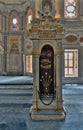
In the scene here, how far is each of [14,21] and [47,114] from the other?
20.2 meters

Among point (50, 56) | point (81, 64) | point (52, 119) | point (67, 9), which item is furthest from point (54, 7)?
point (52, 119)

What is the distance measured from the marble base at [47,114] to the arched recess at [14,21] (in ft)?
63.9

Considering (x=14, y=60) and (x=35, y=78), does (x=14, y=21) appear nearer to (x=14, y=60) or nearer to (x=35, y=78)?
(x=14, y=60)

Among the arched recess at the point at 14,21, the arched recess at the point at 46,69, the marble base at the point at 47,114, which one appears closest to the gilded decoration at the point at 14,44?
the arched recess at the point at 14,21

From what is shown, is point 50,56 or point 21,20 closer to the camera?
point 50,56

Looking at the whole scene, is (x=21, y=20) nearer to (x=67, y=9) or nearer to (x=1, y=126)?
(x=67, y=9)

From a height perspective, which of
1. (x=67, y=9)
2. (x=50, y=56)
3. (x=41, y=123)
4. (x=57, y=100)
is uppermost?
(x=67, y=9)

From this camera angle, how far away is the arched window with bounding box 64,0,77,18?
20859 millimetres

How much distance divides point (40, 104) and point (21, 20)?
754 inches

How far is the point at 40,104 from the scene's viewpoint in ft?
30.1

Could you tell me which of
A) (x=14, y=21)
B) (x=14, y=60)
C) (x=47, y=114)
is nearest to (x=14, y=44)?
(x=14, y=60)

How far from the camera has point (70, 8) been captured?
20.9 metres

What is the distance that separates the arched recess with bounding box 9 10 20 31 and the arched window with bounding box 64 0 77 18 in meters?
7.97

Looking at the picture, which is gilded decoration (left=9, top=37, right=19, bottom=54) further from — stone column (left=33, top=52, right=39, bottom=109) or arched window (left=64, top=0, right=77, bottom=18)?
stone column (left=33, top=52, right=39, bottom=109)
